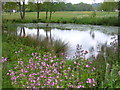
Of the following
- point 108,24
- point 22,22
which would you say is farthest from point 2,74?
point 22,22

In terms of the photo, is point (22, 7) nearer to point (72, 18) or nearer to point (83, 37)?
point (72, 18)

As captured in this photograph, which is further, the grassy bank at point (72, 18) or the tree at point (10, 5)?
the grassy bank at point (72, 18)

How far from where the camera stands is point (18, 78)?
4.00 metres

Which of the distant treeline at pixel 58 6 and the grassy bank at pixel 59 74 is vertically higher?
the distant treeline at pixel 58 6

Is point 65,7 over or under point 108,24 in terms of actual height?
over

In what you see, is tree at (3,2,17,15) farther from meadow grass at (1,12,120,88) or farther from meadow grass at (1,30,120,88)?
meadow grass at (1,30,120,88)

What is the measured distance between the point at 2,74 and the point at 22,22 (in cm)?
2049

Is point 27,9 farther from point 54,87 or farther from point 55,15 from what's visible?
point 54,87

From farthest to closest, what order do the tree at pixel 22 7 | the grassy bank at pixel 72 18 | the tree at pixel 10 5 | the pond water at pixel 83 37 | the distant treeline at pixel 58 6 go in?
the tree at pixel 22 7 < the distant treeline at pixel 58 6 < the grassy bank at pixel 72 18 < the tree at pixel 10 5 < the pond water at pixel 83 37

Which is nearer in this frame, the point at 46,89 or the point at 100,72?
the point at 46,89

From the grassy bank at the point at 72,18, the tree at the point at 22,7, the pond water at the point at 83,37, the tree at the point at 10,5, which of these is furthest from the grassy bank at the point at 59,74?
the tree at the point at 22,7

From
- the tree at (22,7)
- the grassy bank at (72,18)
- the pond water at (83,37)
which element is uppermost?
the tree at (22,7)

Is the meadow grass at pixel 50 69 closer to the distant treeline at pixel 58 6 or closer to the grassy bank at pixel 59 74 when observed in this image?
the grassy bank at pixel 59 74

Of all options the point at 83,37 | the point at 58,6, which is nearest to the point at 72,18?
the point at 58,6
